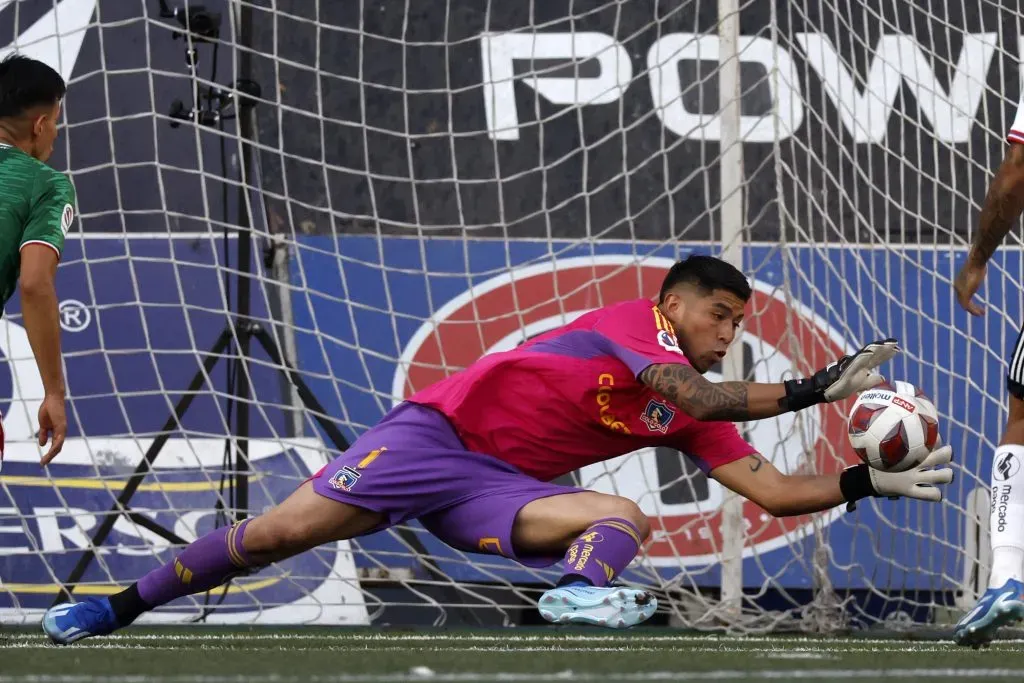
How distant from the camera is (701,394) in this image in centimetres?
387

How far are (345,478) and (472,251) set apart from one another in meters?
2.40

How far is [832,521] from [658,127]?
1828 millimetres

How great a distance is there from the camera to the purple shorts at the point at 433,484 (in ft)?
13.5

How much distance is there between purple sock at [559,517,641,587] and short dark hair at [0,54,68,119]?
1791mm

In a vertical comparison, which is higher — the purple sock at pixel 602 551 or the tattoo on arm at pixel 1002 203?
the tattoo on arm at pixel 1002 203

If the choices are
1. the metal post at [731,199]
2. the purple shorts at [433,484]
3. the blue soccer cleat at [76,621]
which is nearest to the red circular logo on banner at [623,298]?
the metal post at [731,199]

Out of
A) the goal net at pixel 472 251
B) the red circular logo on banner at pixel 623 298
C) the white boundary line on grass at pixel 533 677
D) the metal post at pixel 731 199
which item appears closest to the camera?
the white boundary line on grass at pixel 533 677

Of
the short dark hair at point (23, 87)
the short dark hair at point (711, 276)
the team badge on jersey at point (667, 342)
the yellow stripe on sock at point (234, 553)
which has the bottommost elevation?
the yellow stripe on sock at point (234, 553)

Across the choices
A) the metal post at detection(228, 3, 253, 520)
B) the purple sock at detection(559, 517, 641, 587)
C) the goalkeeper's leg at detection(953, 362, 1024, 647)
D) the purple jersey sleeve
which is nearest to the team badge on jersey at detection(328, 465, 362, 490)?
the purple sock at detection(559, 517, 641, 587)

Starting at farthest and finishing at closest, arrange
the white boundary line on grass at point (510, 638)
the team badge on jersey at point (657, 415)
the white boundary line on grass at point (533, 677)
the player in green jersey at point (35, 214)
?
1. the white boundary line on grass at point (510, 638)
2. the team badge on jersey at point (657, 415)
3. the player in green jersey at point (35, 214)
4. the white boundary line on grass at point (533, 677)

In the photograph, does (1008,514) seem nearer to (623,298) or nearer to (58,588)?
(623,298)

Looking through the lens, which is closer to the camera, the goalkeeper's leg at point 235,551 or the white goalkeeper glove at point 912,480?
the white goalkeeper glove at point 912,480

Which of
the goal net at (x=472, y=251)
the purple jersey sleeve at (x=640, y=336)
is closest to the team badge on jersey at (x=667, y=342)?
the purple jersey sleeve at (x=640, y=336)

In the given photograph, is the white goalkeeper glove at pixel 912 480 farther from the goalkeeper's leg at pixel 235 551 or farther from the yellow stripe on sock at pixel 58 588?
the yellow stripe on sock at pixel 58 588
